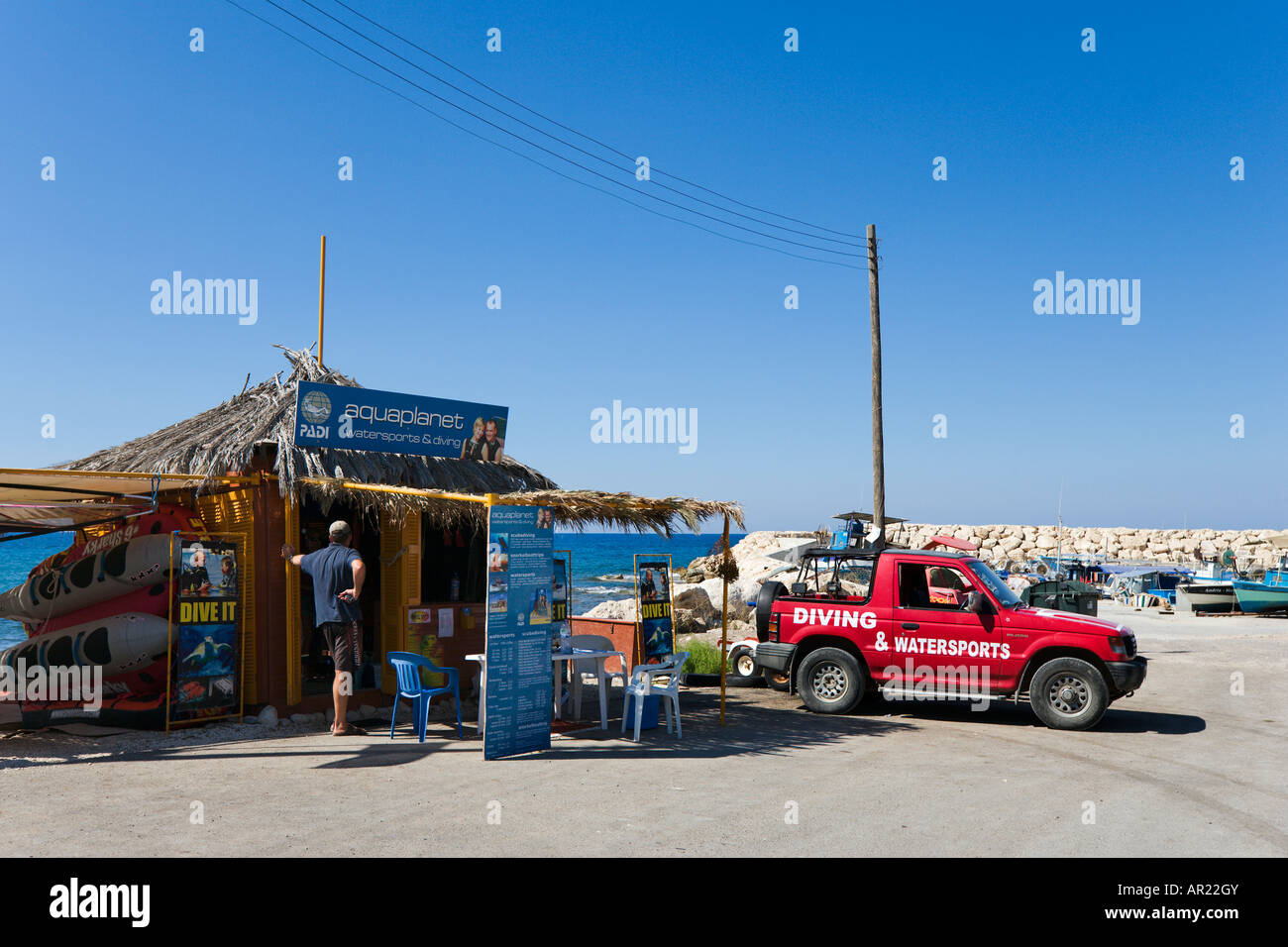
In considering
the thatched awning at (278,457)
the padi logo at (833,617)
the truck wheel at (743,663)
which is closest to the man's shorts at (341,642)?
the thatched awning at (278,457)

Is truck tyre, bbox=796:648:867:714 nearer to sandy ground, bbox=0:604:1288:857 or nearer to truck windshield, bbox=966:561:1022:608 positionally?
sandy ground, bbox=0:604:1288:857

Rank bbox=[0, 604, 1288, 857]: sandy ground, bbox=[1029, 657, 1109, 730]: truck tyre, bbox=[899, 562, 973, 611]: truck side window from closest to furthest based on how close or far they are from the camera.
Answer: bbox=[0, 604, 1288, 857]: sandy ground → bbox=[1029, 657, 1109, 730]: truck tyre → bbox=[899, 562, 973, 611]: truck side window

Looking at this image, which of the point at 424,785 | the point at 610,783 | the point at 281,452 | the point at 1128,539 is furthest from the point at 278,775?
the point at 1128,539

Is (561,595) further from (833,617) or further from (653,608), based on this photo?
(833,617)

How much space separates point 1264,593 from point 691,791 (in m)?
29.7

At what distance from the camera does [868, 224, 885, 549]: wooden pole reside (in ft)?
60.8

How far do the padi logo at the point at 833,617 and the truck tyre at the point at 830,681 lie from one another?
0.36 meters

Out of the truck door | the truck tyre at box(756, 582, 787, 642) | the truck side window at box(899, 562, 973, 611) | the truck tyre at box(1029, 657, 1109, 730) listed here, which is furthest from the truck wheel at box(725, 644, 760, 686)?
the truck tyre at box(1029, 657, 1109, 730)

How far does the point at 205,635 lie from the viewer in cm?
1066

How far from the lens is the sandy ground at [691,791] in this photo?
258 inches

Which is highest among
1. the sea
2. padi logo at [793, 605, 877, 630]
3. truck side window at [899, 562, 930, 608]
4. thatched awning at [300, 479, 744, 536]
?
thatched awning at [300, 479, 744, 536]

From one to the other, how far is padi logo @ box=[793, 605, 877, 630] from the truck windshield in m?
1.37

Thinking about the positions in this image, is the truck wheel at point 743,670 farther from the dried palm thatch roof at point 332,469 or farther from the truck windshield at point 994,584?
the truck windshield at point 994,584
